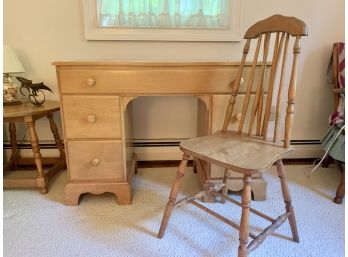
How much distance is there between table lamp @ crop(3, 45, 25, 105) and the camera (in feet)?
5.25

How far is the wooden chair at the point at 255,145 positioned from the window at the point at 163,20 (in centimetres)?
52

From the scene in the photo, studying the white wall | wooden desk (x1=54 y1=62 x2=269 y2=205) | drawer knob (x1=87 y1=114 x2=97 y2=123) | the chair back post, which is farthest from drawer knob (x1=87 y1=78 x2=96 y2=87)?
the chair back post

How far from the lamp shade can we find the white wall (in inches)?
4.8

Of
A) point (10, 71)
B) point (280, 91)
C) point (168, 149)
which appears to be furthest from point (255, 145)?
point (10, 71)

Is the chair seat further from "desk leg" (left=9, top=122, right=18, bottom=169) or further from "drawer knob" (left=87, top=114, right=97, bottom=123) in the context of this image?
"desk leg" (left=9, top=122, right=18, bottom=169)

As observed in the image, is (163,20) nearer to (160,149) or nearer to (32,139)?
(160,149)

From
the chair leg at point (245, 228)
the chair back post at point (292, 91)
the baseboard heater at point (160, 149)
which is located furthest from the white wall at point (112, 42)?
the chair leg at point (245, 228)

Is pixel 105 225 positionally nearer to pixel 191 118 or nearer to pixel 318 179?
pixel 191 118

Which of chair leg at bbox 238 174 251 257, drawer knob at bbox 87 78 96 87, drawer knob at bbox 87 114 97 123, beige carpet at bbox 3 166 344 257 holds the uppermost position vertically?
drawer knob at bbox 87 78 96 87

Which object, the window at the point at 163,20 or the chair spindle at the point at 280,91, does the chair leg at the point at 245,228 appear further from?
the window at the point at 163,20

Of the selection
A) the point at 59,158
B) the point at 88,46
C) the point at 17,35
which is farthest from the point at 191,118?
the point at 17,35

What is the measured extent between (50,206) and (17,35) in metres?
1.11

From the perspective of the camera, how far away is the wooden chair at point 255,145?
0.97m

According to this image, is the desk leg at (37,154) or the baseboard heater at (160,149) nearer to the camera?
the desk leg at (37,154)
